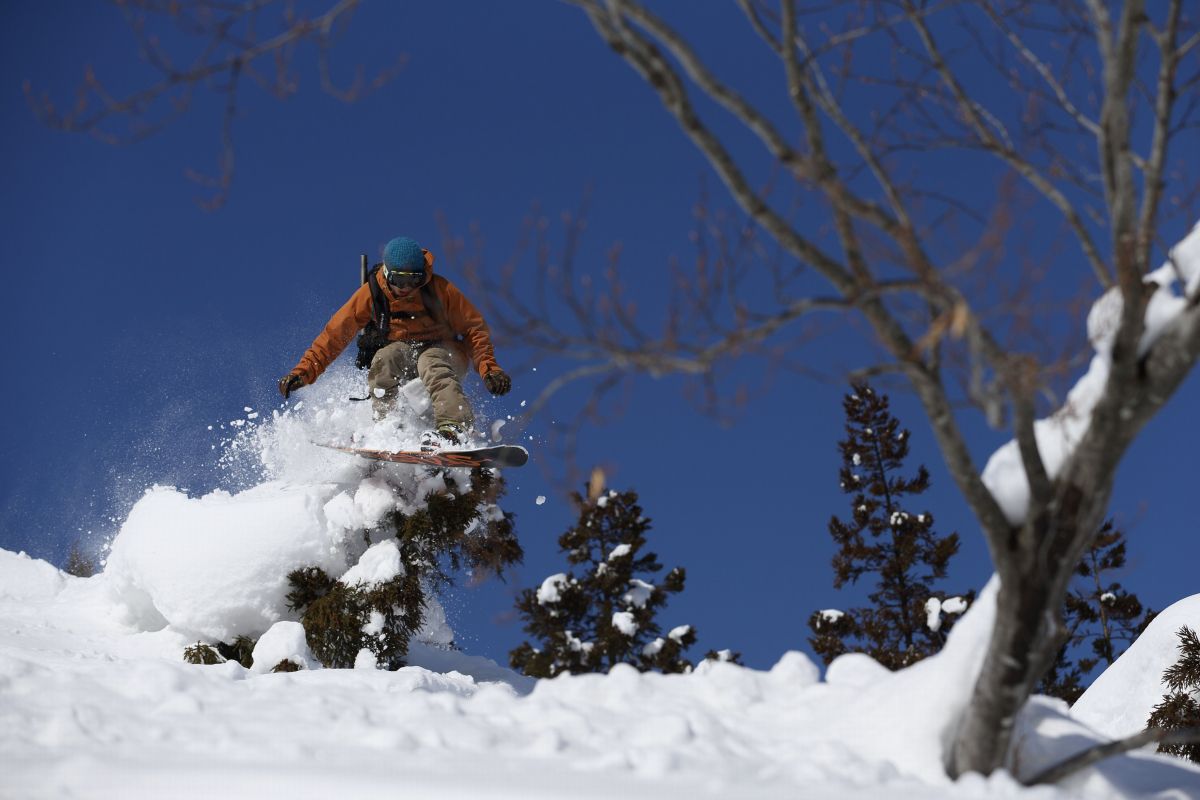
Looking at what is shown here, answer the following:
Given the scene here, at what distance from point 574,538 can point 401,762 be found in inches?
469

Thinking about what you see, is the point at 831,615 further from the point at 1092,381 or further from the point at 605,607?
the point at 1092,381

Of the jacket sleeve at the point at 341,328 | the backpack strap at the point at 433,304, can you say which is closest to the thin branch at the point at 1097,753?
the backpack strap at the point at 433,304

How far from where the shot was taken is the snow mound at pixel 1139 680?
10281 mm

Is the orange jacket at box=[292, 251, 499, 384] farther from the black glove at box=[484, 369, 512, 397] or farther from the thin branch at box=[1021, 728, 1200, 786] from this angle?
the thin branch at box=[1021, 728, 1200, 786]

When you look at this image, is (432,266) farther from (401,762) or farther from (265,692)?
(401,762)

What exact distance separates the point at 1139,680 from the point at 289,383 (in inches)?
378

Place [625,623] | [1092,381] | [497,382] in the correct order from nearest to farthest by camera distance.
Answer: [1092,381]
[497,382]
[625,623]

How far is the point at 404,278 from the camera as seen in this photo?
9281mm

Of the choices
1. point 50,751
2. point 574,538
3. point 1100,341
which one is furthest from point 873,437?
point 50,751

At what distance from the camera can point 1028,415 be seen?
12.0ft

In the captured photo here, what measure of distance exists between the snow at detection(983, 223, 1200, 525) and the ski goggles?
6396 millimetres

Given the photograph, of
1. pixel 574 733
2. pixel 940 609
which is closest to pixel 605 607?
pixel 940 609

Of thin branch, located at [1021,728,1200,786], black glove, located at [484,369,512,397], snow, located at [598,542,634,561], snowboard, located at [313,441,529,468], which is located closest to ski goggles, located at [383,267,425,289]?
black glove, located at [484,369,512,397]

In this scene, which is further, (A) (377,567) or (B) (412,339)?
(B) (412,339)
